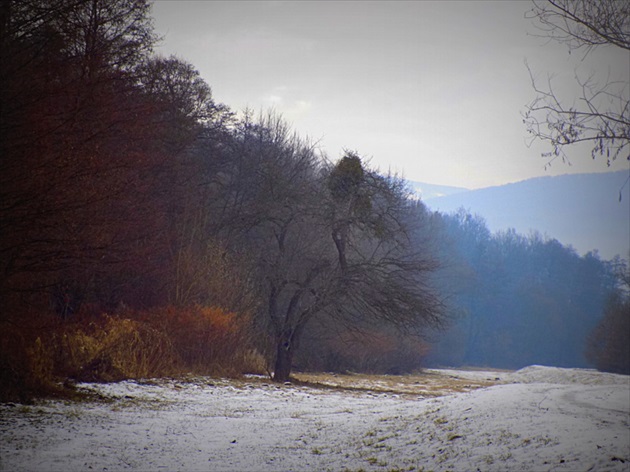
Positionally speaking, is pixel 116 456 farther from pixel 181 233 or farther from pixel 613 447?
pixel 181 233

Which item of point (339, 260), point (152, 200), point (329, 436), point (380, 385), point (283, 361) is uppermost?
point (152, 200)

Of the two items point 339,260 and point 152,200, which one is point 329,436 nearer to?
point 339,260

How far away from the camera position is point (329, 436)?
7102 mm

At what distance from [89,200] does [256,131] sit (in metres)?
21.7

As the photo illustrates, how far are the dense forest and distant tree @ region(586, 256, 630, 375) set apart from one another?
58.0 feet

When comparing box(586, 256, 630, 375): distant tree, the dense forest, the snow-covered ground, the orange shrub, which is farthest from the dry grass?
box(586, 256, 630, 375): distant tree

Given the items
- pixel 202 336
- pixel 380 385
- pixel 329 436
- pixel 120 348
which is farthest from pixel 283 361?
pixel 329 436

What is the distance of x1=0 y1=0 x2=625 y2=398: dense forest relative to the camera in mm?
8656

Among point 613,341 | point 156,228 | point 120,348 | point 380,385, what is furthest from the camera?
point 613,341

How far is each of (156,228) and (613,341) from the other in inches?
1559

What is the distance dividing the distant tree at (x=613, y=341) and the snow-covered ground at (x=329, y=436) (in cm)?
3844

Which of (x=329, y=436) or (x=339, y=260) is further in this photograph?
(x=339, y=260)

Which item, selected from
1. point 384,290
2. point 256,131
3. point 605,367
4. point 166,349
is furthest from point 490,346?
point 166,349

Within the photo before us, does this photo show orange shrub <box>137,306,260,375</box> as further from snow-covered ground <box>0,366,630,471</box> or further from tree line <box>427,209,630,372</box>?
tree line <box>427,209,630,372</box>
